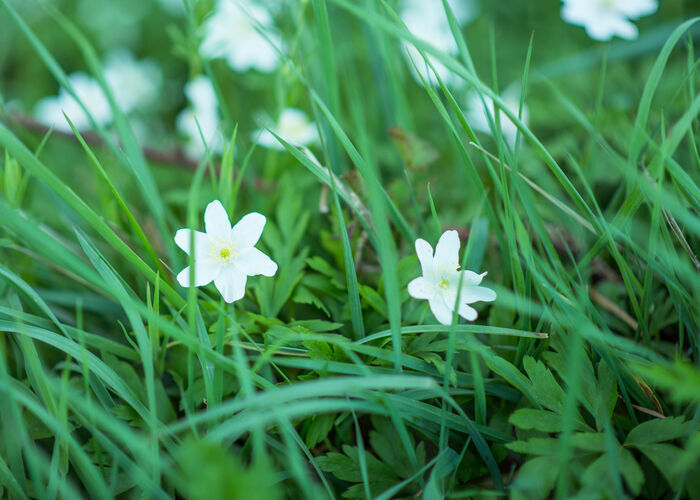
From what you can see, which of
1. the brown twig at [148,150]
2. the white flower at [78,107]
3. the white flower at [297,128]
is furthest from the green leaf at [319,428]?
the white flower at [78,107]

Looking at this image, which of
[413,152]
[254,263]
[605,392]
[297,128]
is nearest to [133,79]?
[297,128]

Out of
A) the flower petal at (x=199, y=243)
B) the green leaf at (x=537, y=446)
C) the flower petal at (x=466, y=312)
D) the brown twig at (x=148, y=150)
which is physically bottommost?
the green leaf at (x=537, y=446)

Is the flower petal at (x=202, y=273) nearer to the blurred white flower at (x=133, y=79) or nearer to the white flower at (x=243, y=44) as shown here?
the white flower at (x=243, y=44)

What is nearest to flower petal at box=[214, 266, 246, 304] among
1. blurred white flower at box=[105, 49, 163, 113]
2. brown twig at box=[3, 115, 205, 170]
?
brown twig at box=[3, 115, 205, 170]

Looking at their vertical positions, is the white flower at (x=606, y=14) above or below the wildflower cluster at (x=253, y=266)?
above

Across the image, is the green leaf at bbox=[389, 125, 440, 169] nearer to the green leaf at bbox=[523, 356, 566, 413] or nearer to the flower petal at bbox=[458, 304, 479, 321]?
the flower petal at bbox=[458, 304, 479, 321]

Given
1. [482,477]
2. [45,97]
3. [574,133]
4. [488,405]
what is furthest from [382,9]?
[45,97]

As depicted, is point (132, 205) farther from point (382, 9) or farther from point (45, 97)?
point (45, 97)
